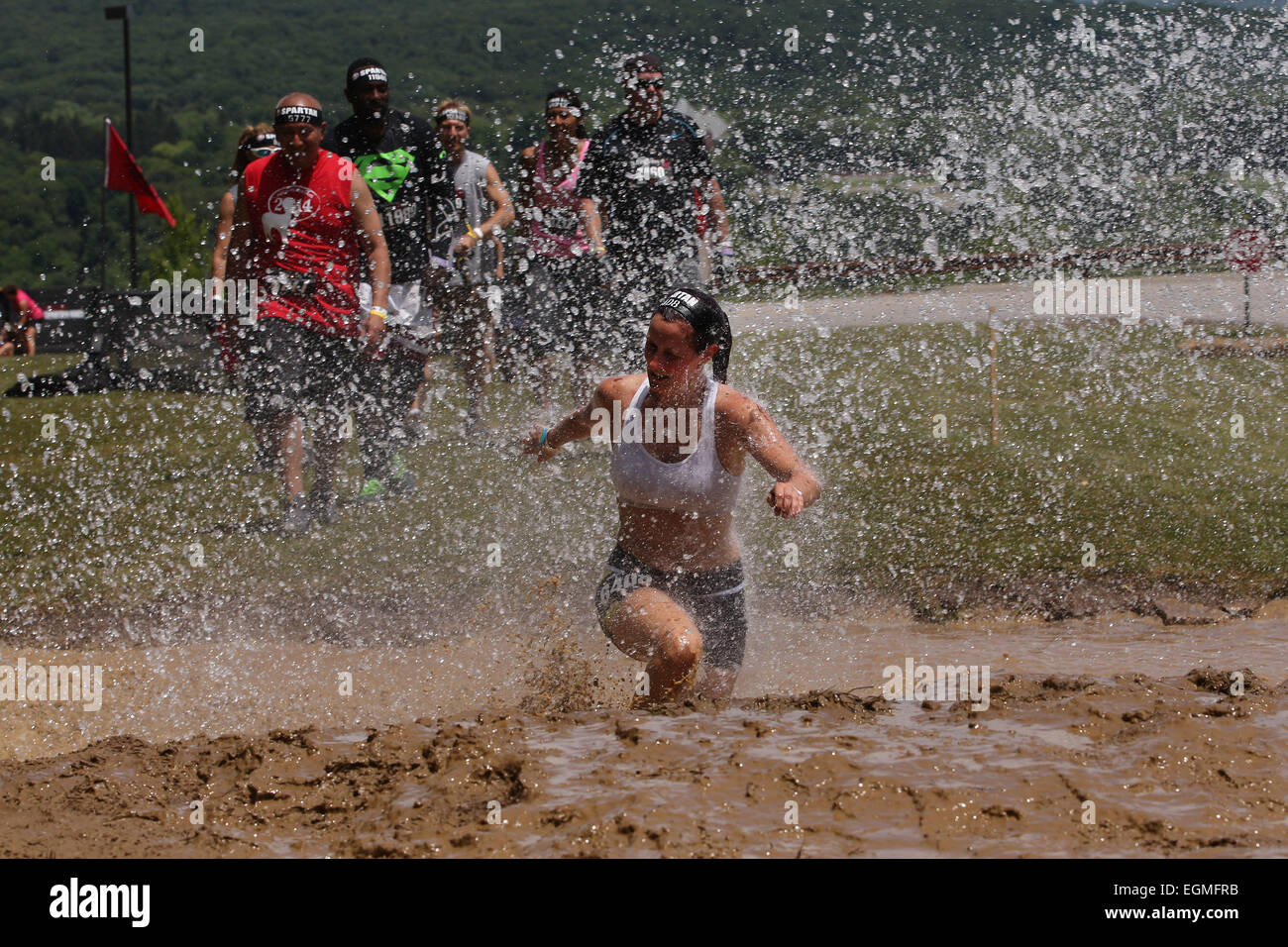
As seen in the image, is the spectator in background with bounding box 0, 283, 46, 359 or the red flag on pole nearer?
the red flag on pole

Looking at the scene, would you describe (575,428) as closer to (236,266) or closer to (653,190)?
(653,190)

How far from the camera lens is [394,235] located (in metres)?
8.41

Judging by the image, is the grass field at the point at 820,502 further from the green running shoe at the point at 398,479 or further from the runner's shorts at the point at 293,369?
the runner's shorts at the point at 293,369

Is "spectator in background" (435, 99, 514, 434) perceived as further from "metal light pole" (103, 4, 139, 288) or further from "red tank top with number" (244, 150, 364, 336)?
"metal light pole" (103, 4, 139, 288)

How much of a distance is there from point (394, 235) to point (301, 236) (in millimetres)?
1004

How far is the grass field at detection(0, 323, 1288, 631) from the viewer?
23.4 feet

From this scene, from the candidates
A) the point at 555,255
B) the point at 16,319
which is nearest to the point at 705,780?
the point at 555,255

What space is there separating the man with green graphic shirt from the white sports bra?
3.34 metres

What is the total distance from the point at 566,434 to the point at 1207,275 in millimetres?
17667

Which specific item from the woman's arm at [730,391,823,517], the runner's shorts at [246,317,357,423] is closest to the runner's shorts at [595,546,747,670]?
the woman's arm at [730,391,823,517]

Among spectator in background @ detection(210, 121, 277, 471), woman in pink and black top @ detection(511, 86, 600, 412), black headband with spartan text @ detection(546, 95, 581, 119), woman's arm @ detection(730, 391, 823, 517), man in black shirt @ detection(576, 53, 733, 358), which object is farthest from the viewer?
black headband with spartan text @ detection(546, 95, 581, 119)

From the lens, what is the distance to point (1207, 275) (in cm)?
2030

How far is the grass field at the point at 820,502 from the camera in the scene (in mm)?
7141

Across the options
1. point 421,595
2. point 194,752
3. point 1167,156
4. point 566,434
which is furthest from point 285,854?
point 1167,156
